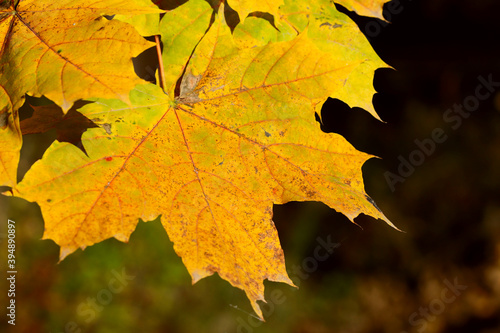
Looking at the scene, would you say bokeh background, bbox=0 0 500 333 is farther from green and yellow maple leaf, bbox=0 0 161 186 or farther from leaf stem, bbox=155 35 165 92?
green and yellow maple leaf, bbox=0 0 161 186

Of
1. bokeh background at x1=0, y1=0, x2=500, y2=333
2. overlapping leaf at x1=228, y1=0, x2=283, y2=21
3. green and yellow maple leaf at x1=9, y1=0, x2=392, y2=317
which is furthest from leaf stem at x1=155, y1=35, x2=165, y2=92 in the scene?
bokeh background at x1=0, y1=0, x2=500, y2=333

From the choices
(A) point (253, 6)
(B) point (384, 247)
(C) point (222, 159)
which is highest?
(A) point (253, 6)

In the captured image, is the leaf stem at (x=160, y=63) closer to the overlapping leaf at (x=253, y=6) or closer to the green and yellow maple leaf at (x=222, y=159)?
the green and yellow maple leaf at (x=222, y=159)

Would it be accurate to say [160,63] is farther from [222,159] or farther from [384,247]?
[384,247]

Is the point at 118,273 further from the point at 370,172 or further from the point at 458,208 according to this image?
the point at 458,208

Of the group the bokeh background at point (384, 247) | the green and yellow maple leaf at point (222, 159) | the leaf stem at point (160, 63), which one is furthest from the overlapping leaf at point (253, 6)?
the bokeh background at point (384, 247)

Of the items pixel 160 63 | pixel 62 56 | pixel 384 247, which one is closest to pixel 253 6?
pixel 160 63
